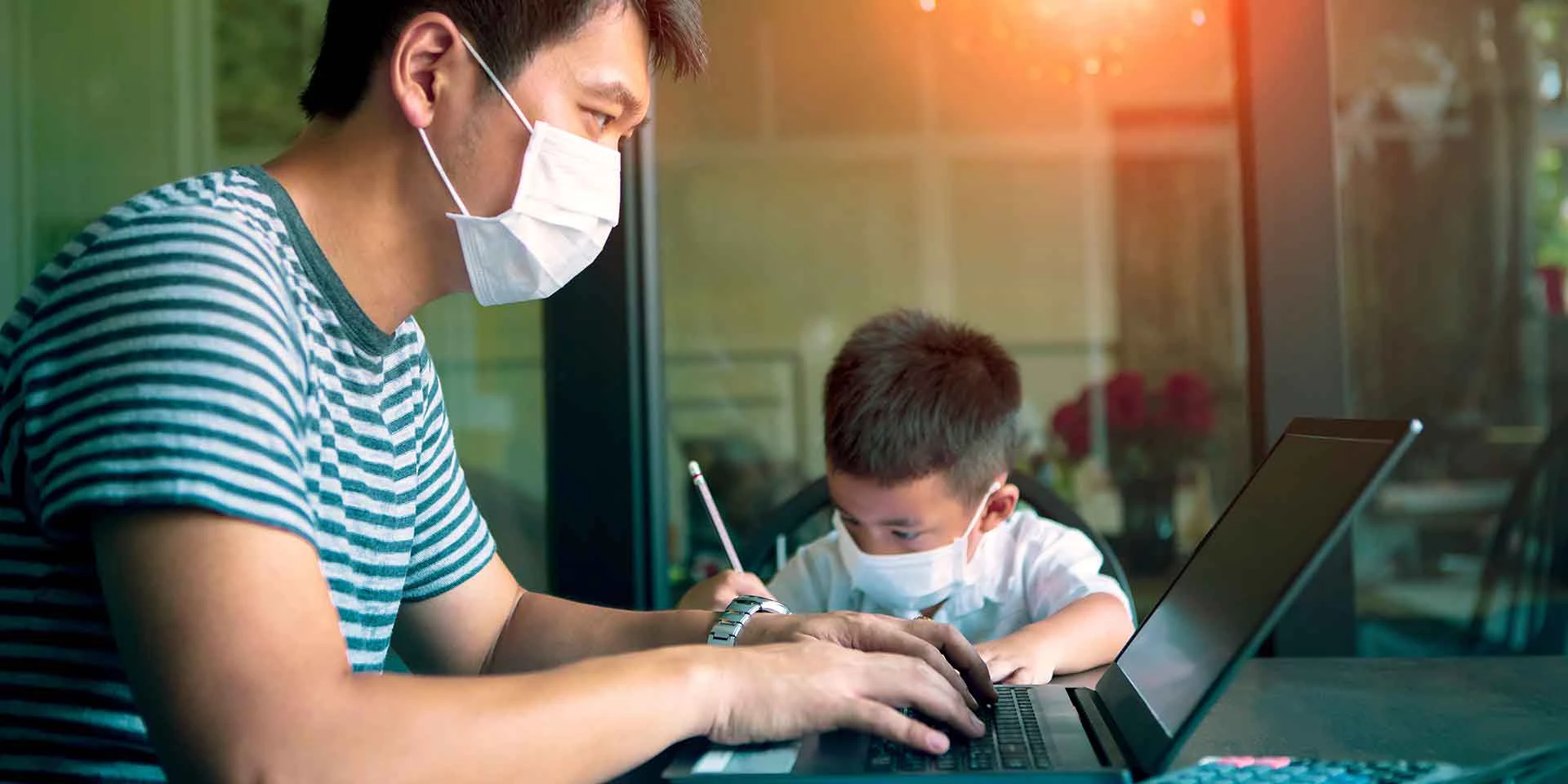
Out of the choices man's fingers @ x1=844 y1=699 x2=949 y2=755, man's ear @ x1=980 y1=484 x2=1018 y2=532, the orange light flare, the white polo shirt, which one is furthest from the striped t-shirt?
the orange light flare

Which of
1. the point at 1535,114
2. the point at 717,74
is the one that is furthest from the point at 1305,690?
the point at 717,74

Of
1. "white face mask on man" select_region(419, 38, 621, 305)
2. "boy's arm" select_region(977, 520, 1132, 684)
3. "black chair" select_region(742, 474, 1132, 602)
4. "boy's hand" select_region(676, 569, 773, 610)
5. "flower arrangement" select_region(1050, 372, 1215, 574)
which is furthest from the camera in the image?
"flower arrangement" select_region(1050, 372, 1215, 574)

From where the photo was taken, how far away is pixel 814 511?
1.59 m

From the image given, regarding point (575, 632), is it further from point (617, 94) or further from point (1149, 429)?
point (1149, 429)

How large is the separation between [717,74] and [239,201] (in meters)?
2.41

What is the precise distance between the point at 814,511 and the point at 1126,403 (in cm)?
191

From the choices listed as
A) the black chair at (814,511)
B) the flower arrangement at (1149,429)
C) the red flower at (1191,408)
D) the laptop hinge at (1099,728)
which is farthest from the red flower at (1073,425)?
the laptop hinge at (1099,728)

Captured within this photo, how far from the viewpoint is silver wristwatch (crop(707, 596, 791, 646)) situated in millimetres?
1004

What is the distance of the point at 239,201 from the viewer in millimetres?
810

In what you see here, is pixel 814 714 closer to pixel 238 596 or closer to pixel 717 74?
pixel 238 596

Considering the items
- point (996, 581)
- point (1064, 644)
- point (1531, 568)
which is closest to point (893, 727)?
point (1064, 644)

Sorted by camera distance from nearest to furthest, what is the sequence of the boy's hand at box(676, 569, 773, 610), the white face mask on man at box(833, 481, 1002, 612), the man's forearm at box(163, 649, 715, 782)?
the man's forearm at box(163, 649, 715, 782) → the boy's hand at box(676, 569, 773, 610) → the white face mask on man at box(833, 481, 1002, 612)

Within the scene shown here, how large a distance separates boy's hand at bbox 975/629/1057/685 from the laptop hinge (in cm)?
7

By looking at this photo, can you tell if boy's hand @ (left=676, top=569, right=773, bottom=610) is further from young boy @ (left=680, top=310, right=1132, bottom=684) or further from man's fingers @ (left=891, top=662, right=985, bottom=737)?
man's fingers @ (left=891, top=662, right=985, bottom=737)
